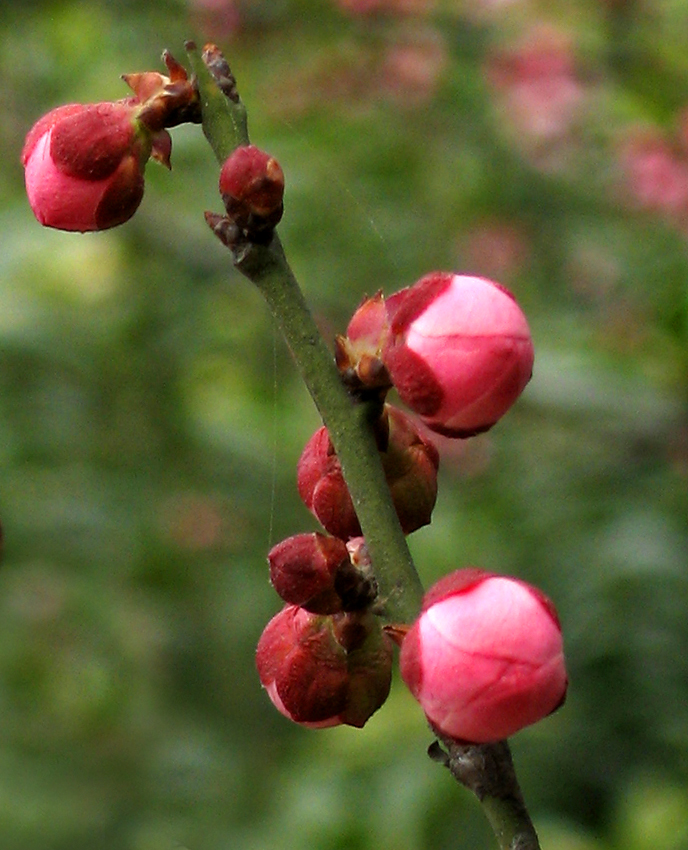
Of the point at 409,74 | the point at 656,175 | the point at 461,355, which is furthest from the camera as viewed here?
the point at 409,74

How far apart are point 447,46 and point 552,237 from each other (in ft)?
2.96

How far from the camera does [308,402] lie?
14.7ft

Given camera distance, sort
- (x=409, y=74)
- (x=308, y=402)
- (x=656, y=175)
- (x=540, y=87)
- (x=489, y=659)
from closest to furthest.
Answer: (x=489, y=659) < (x=656, y=175) < (x=308, y=402) < (x=409, y=74) < (x=540, y=87)

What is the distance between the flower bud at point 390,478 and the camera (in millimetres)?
1272

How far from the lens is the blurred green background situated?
11.1ft

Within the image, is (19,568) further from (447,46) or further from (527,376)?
(527,376)

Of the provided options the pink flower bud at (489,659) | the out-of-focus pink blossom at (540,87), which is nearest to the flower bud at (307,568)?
the pink flower bud at (489,659)

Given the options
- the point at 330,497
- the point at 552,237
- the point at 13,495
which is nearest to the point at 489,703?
the point at 330,497

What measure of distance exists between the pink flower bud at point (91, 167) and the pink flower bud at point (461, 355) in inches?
11.7

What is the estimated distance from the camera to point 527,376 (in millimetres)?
1232

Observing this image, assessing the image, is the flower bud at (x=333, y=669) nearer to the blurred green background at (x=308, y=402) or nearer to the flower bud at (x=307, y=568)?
the flower bud at (x=307, y=568)

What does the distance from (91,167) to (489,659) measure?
22.6 inches

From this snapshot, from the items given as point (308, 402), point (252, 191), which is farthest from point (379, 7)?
point (252, 191)

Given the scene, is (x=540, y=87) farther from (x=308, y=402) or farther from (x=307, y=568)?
(x=307, y=568)
